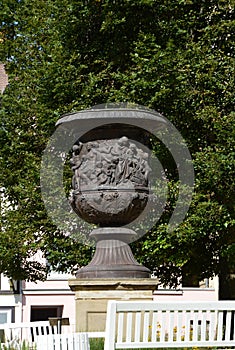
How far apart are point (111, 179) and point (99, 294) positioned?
146 centimetres

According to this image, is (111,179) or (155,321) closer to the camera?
(155,321)

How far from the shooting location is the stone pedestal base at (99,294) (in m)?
9.55

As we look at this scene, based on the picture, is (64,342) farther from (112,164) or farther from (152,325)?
(112,164)

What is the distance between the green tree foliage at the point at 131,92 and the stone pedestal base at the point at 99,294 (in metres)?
3.27

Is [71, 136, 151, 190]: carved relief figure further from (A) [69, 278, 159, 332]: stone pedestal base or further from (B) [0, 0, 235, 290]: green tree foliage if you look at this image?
(B) [0, 0, 235, 290]: green tree foliage

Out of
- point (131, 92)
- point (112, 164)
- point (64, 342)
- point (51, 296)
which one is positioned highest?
point (131, 92)

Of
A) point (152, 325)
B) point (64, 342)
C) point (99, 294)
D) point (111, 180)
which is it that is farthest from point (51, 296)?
point (152, 325)

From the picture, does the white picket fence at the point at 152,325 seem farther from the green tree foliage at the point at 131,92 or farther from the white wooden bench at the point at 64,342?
the green tree foliage at the point at 131,92

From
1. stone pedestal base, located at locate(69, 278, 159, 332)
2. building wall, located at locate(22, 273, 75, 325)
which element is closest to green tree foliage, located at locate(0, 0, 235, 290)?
stone pedestal base, located at locate(69, 278, 159, 332)

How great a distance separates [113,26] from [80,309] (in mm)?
6236

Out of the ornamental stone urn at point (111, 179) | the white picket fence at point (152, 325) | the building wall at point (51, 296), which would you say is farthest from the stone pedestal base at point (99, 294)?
the building wall at point (51, 296)

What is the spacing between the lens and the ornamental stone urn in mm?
9508

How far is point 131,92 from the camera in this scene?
1330 cm

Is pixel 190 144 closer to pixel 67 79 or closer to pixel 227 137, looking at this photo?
pixel 227 137
